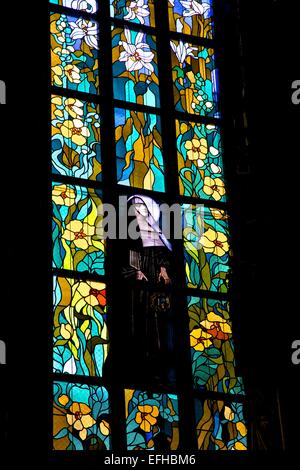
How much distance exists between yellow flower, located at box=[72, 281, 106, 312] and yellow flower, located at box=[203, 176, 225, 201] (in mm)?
1223

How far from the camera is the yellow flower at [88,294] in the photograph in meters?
9.86

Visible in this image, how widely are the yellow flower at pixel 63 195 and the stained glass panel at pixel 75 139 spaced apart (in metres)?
0.11

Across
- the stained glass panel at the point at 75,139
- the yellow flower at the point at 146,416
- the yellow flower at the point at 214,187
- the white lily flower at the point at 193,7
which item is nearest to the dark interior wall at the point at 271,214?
the yellow flower at the point at 214,187

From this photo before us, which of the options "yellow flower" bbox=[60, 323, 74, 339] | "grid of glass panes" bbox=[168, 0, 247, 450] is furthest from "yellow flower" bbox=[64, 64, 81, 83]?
"yellow flower" bbox=[60, 323, 74, 339]

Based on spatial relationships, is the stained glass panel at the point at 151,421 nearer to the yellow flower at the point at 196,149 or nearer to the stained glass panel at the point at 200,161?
the stained glass panel at the point at 200,161

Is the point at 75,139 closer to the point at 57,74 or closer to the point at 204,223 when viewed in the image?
the point at 57,74

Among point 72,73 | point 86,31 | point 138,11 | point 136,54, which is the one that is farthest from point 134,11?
point 72,73

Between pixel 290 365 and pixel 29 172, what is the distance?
214 centimetres

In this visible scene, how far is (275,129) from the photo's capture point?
35.4 feet

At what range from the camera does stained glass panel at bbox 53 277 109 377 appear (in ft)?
31.6

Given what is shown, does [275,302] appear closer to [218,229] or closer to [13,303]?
[218,229]
